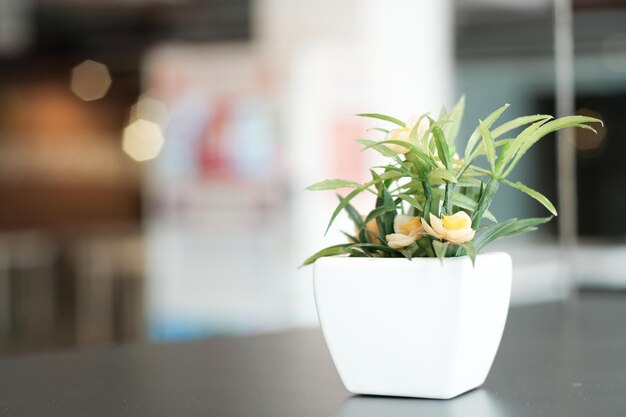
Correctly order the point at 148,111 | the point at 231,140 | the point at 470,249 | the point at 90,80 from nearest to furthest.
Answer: the point at 470,249 < the point at 231,140 < the point at 148,111 < the point at 90,80

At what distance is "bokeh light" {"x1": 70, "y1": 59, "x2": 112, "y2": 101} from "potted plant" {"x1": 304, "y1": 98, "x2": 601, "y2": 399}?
23.9ft

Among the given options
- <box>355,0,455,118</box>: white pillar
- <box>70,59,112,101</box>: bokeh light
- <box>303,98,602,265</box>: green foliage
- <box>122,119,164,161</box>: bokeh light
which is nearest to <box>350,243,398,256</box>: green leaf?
<box>303,98,602,265</box>: green foliage

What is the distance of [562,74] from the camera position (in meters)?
3.07

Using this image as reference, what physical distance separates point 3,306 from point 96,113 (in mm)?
1975

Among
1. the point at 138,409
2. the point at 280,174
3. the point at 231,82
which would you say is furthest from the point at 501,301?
the point at 231,82

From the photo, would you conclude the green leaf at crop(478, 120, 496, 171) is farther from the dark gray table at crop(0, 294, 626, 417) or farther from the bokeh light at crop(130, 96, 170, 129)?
the bokeh light at crop(130, 96, 170, 129)

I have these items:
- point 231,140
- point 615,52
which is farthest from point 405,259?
point 231,140

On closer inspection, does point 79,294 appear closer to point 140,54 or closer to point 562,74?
point 140,54

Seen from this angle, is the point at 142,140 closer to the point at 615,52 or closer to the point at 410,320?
the point at 615,52

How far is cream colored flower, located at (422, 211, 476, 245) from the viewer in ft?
2.73

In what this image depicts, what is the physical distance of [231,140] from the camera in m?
5.50

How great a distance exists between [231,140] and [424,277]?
4.69 meters

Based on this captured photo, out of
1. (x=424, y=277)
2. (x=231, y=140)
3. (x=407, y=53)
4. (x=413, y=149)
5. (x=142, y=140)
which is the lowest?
(x=424, y=277)

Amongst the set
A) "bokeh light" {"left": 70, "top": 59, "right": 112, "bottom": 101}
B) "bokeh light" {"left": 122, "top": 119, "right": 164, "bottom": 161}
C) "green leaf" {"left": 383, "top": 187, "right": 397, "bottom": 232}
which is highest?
"bokeh light" {"left": 70, "top": 59, "right": 112, "bottom": 101}
